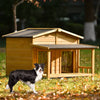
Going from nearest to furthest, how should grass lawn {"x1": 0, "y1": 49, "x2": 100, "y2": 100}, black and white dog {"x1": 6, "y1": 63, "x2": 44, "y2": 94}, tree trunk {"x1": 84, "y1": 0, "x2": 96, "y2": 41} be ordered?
grass lawn {"x1": 0, "y1": 49, "x2": 100, "y2": 100}
black and white dog {"x1": 6, "y1": 63, "x2": 44, "y2": 94}
tree trunk {"x1": 84, "y1": 0, "x2": 96, "y2": 41}

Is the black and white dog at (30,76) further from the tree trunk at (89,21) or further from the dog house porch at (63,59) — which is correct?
the tree trunk at (89,21)

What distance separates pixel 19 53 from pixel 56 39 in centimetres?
181

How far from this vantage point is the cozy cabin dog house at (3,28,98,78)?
1572 cm

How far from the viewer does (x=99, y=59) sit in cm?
2191

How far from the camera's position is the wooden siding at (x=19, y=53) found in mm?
15867

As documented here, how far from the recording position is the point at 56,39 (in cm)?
1630

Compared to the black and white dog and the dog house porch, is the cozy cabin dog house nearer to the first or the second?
the dog house porch

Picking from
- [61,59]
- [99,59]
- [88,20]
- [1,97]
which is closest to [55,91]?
[1,97]

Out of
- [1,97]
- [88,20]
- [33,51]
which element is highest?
[88,20]

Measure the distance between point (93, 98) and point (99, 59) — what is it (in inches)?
444

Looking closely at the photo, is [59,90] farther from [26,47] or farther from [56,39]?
[56,39]

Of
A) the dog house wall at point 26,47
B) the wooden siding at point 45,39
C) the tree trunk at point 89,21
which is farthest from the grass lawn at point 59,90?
the tree trunk at point 89,21

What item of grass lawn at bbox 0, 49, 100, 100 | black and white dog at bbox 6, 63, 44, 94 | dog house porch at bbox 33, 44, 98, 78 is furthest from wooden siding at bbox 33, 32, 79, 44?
black and white dog at bbox 6, 63, 44, 94

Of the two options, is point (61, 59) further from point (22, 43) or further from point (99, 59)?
point (99, 59)
